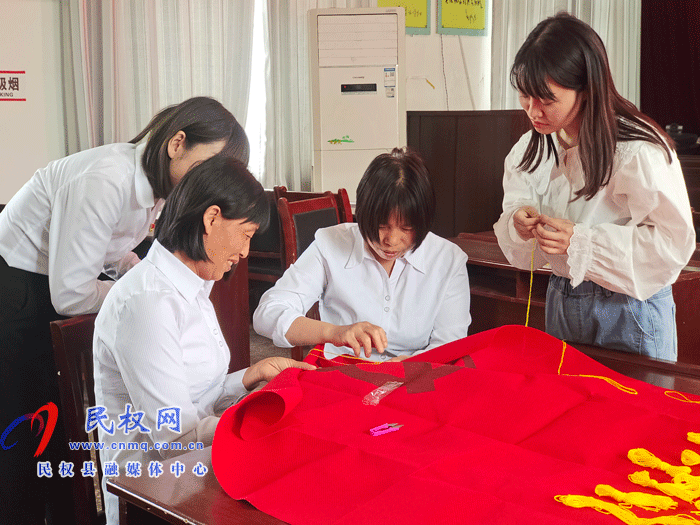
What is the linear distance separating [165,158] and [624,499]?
1268mm

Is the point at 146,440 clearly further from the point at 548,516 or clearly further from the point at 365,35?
the point at 365,35

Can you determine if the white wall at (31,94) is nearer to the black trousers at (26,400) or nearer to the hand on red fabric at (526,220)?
the black trousers at (26,400)

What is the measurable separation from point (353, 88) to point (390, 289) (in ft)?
11.4

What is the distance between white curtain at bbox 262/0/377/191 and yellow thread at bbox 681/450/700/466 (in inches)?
175

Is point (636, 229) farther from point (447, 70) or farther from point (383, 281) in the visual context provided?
point (447, 70)

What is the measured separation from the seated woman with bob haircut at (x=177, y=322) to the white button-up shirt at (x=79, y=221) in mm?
408

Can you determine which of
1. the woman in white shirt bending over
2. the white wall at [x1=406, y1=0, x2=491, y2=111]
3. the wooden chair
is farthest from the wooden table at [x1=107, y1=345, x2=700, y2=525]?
the white wall at [x1=406, y1=0, x2=491, y2=111]

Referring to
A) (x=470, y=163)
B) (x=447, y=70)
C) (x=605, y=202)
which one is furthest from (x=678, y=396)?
(x=447, y=70)

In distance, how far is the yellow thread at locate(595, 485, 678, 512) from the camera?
2.63 feet

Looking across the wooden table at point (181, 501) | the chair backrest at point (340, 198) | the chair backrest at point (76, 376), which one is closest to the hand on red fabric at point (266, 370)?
the chair backrest at point (76, 376)

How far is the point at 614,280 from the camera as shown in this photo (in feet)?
4.52

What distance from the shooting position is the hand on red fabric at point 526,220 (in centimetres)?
144

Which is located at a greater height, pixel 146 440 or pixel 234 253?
pixel 234 253

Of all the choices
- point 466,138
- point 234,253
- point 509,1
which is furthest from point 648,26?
point 234,253
